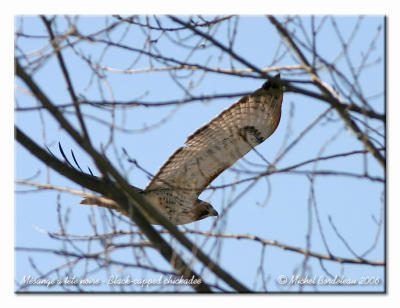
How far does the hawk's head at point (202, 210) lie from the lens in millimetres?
4215

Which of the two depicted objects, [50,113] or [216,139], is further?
[216,139]

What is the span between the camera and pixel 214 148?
374 centimetres

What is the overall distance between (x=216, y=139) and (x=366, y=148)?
1173 mm

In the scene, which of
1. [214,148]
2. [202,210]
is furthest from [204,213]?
[214,148]

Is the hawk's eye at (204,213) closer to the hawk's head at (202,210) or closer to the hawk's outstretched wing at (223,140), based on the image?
the hawk's head at (202,210)

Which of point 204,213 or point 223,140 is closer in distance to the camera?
point 223,140

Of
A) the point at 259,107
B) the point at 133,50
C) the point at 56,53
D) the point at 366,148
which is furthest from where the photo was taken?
the point at 259,107

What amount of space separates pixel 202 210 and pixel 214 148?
0.68 meters

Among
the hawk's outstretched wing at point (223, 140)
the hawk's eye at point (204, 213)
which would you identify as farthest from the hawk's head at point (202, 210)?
the hawk's outstretched wing at point (223, 140)

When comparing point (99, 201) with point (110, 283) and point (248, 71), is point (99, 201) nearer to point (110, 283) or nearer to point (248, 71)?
point (110, 283)

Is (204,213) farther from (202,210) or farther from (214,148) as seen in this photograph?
(214,148)

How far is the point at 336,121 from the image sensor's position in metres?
2.73

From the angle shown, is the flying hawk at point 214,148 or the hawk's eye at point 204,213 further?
the hawk's eye at point 204,213
